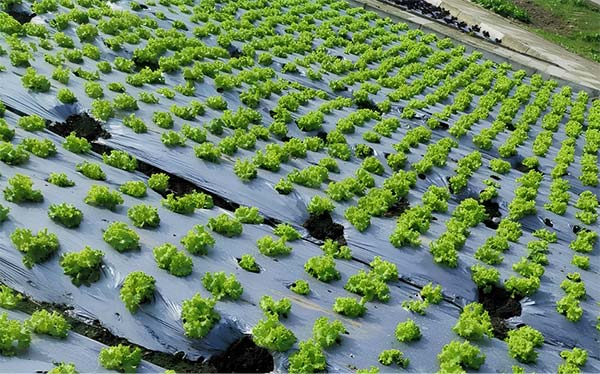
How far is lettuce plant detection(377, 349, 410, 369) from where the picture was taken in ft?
26.3

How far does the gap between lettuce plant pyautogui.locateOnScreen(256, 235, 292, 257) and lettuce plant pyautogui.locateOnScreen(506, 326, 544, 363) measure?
10.9ft

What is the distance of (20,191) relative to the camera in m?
9.05

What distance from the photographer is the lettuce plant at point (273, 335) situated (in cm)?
780

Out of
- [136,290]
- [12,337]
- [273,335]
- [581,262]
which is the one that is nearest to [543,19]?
[581,262]

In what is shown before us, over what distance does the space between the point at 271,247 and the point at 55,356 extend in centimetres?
341

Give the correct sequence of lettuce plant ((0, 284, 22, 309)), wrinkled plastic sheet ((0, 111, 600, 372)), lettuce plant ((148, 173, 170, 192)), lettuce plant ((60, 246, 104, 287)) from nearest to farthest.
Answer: lettuce plant ((0, 284, 22, 309)) < wrinkled plastic sheet ((0, 111, 600, 372)) < lettuce plant ((60, 246, 104, 287)) < lettuce plant ((148, 173, 170, 192))

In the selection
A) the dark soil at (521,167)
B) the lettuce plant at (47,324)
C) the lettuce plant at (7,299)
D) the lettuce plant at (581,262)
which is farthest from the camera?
the dark soil at (521,167)

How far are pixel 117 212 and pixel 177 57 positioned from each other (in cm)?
675

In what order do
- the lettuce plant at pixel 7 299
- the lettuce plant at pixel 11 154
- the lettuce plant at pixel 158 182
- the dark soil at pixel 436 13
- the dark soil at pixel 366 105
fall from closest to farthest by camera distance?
1. the lettuce plant at pixel 7 299
2. the lettuce plant at pixel 11 154
3. the lettuce plant at pixel 158 182
4. the dark soil at pixel 366 105
5. the dark soil at pixel 436 13

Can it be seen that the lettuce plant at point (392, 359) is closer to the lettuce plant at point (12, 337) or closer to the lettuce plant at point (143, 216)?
the lettuce plant at point (143, 216)

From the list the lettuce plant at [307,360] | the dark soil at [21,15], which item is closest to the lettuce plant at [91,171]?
the lettuce plant at [307,360]

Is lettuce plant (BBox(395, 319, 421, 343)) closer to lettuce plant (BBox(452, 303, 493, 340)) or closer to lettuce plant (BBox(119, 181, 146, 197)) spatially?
lettuce plant (BBox(452, 303, 493, 340))

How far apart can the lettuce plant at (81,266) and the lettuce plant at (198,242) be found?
1.29 meters

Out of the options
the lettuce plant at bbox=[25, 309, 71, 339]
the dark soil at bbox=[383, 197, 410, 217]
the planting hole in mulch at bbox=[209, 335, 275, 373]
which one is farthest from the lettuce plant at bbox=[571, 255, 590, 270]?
the lettuce plant at bbox=[25, 309, 71, 339]
